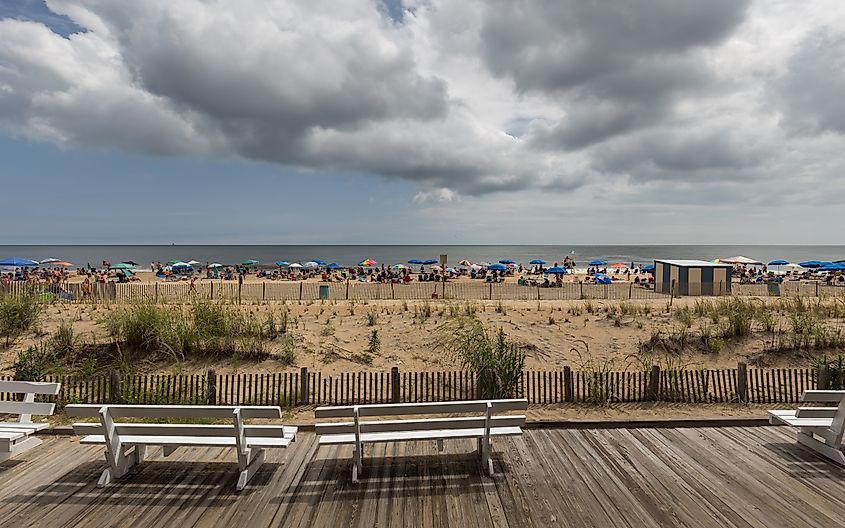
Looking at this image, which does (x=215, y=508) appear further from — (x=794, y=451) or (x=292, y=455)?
(x=794, y=451)

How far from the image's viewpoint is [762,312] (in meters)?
15.8

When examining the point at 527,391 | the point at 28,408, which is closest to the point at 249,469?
the point at 28,408

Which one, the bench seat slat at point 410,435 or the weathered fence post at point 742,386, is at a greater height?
the bench seat slat at point 410,435

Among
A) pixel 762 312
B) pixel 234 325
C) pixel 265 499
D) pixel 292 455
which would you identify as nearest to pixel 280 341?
pixel 234 325

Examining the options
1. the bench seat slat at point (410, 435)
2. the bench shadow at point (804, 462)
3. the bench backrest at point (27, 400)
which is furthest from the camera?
the bench backrest at point (27, 400)

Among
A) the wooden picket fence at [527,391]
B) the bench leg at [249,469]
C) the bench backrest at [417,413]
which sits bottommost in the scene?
the wooden picket fence at [527,391]

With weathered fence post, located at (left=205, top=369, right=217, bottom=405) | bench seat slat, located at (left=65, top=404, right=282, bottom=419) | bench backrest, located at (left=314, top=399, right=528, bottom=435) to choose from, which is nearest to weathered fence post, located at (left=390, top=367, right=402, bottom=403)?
weathered fence post, located at (left=205, top=369, right=217, bottom=405)

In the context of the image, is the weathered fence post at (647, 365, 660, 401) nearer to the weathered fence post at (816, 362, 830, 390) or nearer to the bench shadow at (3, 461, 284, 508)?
the weathered fence post at (816, 362, 830, 390)

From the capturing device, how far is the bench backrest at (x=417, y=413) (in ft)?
15.9

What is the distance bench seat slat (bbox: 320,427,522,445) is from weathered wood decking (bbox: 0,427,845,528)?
0.42 meters

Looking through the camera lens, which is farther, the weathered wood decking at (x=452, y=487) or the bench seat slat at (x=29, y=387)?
the bench seat slat at (x=29, y=387)

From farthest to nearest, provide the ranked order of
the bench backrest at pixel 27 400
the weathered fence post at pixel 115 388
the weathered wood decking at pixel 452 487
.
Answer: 1. the weathered fence post at pixel 115 388
2. the bench backrest at pixel 27 400
3. the weathered wood decking at pixel 452 487

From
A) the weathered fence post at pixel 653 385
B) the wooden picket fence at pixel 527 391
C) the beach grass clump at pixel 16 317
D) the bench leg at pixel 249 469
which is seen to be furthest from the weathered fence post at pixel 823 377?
the beach grass clump at pixel 16 317

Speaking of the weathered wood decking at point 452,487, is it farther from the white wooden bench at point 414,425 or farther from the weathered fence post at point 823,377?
the weathered fence post at point 823,377
